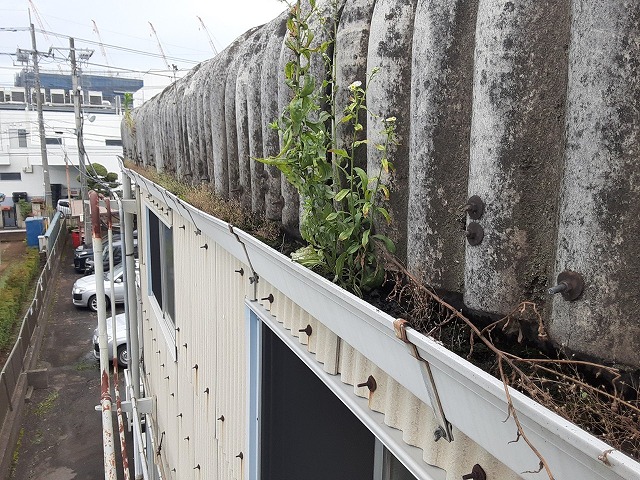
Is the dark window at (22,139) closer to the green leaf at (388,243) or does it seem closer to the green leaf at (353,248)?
the green leaf at (353,248)

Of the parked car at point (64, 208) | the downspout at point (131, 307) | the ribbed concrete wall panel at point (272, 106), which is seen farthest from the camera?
the parked car at point (64, 208)

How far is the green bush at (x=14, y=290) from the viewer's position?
12.8 m

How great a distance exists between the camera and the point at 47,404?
11148mm

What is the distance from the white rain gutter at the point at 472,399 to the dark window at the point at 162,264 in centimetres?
455

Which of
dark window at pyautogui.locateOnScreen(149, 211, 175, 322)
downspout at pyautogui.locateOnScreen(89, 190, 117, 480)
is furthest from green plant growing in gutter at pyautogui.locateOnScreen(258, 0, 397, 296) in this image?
downspout at pyautogui.locateOnScreen(89, 190, 117, 480)

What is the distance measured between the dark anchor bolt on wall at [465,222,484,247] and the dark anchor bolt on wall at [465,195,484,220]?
0.07 ft

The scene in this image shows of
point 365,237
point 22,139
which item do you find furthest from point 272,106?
point 22,139

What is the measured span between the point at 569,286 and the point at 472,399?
1.14 ft

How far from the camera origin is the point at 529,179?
1.34 metres

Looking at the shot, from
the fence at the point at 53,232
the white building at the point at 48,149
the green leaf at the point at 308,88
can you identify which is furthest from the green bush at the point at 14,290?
the white building at the point at 48,149

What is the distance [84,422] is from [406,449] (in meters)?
10.6

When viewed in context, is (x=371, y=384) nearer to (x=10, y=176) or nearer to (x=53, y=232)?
(x=53, y=232)

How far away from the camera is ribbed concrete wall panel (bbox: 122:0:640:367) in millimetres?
1117

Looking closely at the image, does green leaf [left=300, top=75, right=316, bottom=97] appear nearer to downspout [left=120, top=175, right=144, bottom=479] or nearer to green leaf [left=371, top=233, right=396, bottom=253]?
green leaf [left=371, top=233, right=396, bottom=253]
